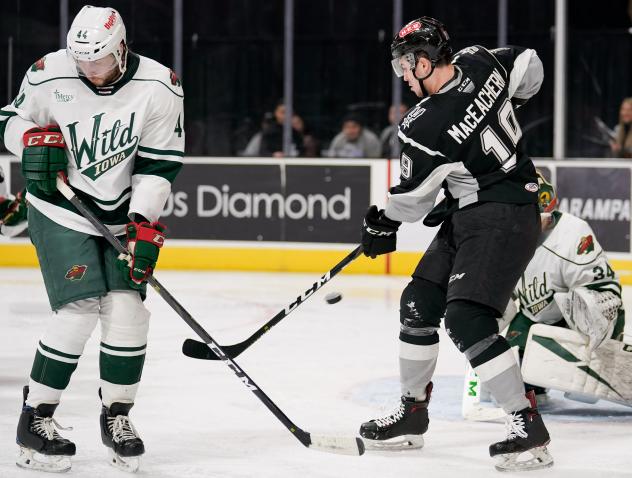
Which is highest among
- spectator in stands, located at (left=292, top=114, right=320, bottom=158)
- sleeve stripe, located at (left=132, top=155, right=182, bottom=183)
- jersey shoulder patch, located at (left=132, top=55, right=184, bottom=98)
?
jersey shoulder patch, located at (left=132, top=55, right=184, bottom=98)

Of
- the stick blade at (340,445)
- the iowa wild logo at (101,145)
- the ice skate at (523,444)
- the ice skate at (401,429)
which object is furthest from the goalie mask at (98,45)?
the ice skate at (523,444)

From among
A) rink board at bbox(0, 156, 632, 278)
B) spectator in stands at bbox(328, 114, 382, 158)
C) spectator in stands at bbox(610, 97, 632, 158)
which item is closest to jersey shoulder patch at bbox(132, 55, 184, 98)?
rink board at bbox(0, 156, 632, 278)

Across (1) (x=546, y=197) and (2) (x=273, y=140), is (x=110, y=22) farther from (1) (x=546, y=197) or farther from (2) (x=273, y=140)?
(2) (x=273, y=140)

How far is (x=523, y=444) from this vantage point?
3.12 metres

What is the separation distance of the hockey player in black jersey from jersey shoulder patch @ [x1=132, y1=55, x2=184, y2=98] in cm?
56

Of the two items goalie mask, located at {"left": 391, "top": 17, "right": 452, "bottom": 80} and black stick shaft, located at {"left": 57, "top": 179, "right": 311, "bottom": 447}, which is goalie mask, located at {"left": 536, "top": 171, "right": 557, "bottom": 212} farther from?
black stick shaft, located at {"left": 57, "top": 179, "right": 311, "bottom": 447}

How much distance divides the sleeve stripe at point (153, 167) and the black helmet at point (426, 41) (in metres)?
0.64

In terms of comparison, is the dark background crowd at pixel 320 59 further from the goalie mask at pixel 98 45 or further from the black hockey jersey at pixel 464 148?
the goalie mask at pixel 98 45

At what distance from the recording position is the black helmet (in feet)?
10.5

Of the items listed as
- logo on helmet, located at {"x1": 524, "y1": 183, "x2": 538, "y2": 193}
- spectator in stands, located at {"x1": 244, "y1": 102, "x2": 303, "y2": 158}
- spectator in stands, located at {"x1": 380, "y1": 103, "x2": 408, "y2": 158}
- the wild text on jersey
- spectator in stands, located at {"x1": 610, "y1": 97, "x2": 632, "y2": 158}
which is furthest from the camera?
spectator in stands, located at {"x1": 244, "y1": 102, "x2": 303, "y2": 158}

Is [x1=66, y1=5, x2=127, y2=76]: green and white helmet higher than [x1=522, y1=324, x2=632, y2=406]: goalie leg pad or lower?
higher

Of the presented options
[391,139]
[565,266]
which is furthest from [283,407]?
[391,139]

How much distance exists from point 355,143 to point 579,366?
186 inches

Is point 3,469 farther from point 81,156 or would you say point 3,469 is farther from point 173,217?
point 173,217
